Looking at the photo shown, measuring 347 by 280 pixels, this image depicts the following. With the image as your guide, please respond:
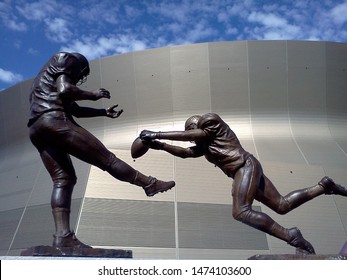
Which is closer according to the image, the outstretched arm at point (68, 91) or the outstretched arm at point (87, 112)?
the outstretched arm at point (68, 91)

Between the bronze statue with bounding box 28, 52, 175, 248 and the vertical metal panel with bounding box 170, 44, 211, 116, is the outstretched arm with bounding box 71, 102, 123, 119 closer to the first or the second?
the bronze statue with bounding box 28, 52, 175, 248

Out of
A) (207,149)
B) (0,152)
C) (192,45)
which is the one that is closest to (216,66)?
(192,45)

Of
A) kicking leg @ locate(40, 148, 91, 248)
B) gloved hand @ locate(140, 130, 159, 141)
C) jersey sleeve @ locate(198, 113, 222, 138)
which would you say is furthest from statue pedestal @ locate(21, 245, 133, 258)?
jersey sleeve @ locate(198, 113, 222, 138)

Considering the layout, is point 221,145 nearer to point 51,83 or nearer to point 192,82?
point 51,83

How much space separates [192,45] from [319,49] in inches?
270

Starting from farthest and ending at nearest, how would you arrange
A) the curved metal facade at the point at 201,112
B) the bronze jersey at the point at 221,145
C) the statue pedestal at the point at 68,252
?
1. the curved metal facade at the point at 201,112
2. the bronze jersey at the point at 221,145
3. the statue pedestal at the point at 68,252

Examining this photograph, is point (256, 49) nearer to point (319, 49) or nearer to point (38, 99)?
point (319, 49)

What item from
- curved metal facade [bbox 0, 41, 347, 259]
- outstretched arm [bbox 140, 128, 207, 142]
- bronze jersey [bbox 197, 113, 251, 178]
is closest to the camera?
outstretched arm [bbox 140, 128, 207, 142]

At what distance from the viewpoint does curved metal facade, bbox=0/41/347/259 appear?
1733 centimetres

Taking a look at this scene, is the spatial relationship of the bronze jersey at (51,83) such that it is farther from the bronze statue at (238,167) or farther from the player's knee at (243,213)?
the player's knee at (243,213)

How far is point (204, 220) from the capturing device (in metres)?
16.9

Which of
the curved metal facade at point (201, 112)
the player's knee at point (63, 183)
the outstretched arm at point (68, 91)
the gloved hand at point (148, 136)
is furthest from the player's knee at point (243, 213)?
the curved metal facade at point (201, 112)

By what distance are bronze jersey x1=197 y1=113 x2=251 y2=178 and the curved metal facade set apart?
1148 centimetres

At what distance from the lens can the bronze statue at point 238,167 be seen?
17.1 feet
